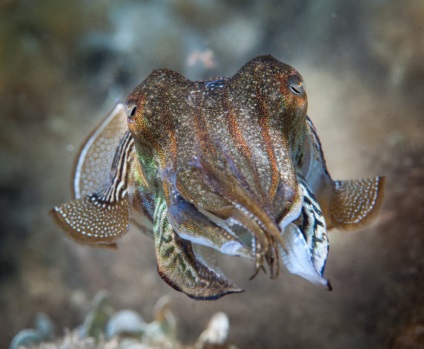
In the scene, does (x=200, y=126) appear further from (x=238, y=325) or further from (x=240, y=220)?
(x=238, y=325)

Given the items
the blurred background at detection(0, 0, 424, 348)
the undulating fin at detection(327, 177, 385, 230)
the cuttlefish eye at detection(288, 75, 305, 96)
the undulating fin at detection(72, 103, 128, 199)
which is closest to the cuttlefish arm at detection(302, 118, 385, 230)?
the undulating fin at detection(327, 177, 385, 230)

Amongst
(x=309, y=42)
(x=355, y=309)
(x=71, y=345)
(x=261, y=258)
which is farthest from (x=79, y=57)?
(x=261, y=258)

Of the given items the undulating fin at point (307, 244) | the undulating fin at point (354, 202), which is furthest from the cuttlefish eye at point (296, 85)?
the undulating fin at point (354, 202)

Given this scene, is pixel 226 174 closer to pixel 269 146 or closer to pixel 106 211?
pixel 269 146

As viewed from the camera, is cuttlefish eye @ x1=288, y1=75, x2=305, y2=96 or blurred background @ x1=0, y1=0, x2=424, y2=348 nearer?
cuttlefish eye @ x1=288, y1=75, x2=305, y2=96

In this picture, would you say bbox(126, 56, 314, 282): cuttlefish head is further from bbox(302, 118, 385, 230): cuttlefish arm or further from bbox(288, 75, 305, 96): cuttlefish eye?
bbox(302, 118, 385, 230): cuttlefish arm
